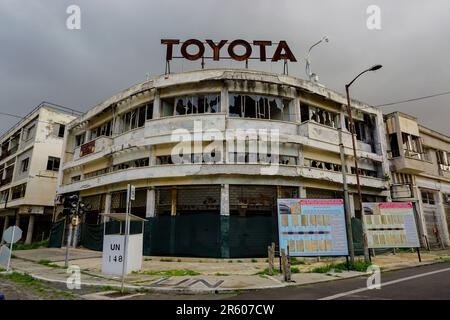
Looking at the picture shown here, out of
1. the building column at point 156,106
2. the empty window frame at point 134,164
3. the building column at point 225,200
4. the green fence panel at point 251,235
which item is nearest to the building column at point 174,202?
the building column at point 225,200

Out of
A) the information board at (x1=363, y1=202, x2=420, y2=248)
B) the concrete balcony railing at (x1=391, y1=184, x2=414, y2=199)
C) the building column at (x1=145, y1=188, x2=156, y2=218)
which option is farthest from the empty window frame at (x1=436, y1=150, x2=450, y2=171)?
the building column at (x1=145, y1=188, x2=156, y2=218)

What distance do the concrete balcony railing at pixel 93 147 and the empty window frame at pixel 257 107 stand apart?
31.9ft

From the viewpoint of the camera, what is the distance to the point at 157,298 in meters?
7.20

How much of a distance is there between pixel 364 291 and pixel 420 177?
2189cm

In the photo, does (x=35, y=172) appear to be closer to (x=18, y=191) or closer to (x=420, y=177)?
(x=18, y=191)

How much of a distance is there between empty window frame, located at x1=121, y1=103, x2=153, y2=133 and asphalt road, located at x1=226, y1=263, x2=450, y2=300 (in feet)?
50.2

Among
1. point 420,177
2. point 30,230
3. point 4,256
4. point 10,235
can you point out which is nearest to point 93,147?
point 4,256

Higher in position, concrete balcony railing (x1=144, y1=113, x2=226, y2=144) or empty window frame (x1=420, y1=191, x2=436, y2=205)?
concrete balcony railing (x1=144, y1=113, x2=226, y2=144)

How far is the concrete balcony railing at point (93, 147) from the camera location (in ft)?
70.2

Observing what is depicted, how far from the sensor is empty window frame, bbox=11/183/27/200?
99.5 feet

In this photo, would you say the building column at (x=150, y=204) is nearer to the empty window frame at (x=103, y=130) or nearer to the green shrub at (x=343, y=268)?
the empty window frame at (x=103, y=130)

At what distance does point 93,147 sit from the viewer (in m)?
22.5

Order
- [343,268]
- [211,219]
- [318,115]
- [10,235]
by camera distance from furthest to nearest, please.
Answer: [318,115] < [211,219] < [343,268] < [10,235]

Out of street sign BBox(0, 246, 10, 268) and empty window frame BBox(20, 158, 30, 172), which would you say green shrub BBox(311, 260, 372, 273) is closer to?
street sign BBox(0, 246, 10, 268)
